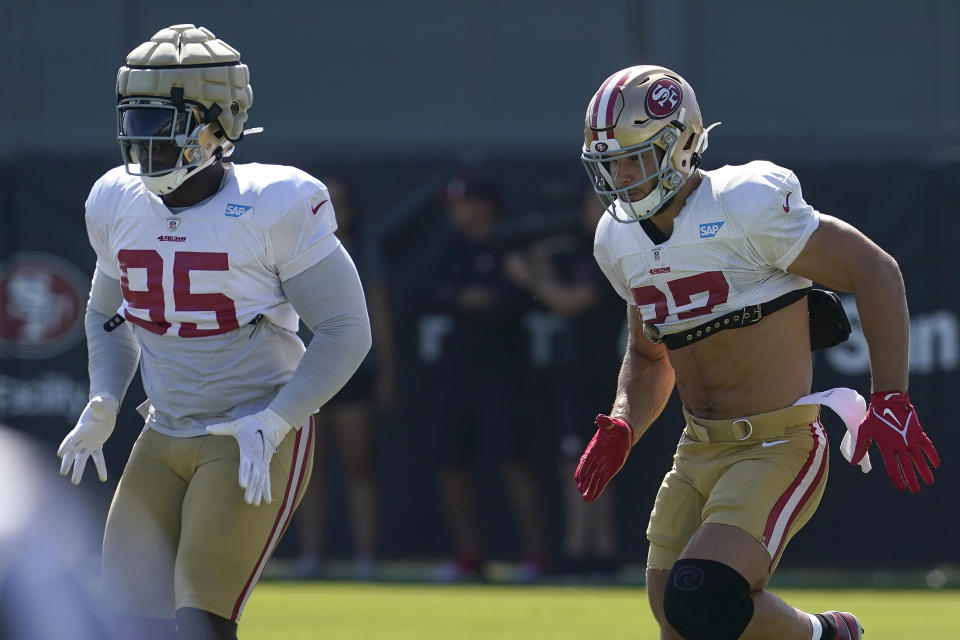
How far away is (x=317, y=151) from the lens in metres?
9.89

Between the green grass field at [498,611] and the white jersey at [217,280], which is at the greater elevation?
the white jersey at [217,280]

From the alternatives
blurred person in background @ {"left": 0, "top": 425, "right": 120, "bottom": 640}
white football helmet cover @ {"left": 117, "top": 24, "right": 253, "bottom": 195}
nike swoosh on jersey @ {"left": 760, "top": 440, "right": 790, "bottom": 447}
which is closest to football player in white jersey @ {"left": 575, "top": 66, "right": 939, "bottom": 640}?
nike swoosh on jersey @ {"left": 760, "top": 440, "right": 790, "bottom": 447}

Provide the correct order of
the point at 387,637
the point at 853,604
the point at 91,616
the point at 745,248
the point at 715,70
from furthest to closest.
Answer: the point at 715,70 → the point at 853,604 → the point at 387,637 → the point at 745,248 → the point at 91,616

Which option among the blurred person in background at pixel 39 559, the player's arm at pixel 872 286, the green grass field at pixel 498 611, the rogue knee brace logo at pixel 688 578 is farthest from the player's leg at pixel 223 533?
the green grass field at pixel 498 611

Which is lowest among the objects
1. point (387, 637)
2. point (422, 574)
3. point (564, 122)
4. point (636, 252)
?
point (422, 574)

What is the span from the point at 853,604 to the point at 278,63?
5431 millimetres

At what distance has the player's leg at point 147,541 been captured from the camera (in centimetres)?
459

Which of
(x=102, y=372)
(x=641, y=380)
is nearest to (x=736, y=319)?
(x=641, y=380)

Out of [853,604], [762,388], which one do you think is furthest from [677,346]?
[853,604]

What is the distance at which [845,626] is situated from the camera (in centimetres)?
494

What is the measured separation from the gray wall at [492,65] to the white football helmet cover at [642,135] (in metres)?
5.22

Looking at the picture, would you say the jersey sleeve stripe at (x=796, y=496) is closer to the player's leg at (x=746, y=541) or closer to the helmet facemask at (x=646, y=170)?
the player's leg at (x=746, y=541)

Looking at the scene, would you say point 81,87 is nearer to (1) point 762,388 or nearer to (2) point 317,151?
(2) point 317,151

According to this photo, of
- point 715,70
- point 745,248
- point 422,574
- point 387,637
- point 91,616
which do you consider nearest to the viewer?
point 91,616
